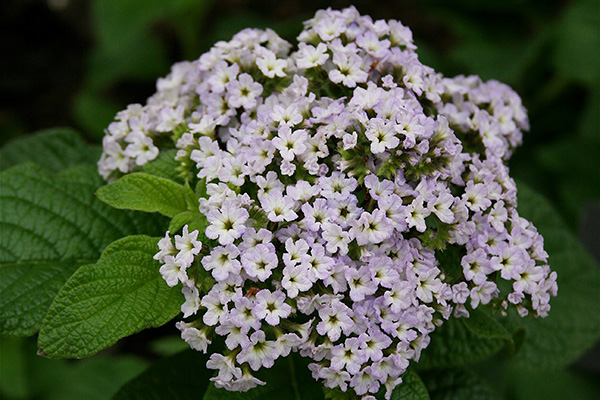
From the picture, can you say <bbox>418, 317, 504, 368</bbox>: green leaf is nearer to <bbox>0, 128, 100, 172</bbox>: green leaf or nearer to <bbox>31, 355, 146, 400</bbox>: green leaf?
<bbox>0, 128, 100, 172</bbox>: green leaf

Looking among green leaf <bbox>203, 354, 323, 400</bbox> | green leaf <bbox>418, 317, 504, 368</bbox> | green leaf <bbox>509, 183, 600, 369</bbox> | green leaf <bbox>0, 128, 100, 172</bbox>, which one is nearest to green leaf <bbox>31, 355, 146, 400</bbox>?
green leaf <bbox>0, 128, 100, 172</bbox>

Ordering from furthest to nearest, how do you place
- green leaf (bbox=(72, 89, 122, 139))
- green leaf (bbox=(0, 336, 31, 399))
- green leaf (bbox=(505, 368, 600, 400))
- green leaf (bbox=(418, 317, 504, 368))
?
green leaf (bbox=(72, 89, 122, 139)) → green leaf (bbox=(505, 368, 600, 400)) → green leaf (bbox=(0, 336, 31, 399)) → green leaf (bbox=(418, 317, 504, 368))

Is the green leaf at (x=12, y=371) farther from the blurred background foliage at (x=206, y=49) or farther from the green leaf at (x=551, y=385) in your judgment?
the green leaf at (x=551, y=385)

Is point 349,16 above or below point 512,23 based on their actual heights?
below

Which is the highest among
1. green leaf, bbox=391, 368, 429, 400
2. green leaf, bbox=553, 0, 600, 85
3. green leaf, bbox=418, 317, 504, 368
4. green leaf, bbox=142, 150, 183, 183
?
green leaf, bbox=553, 0, 600, 85

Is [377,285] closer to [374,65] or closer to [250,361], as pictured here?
[250,361]

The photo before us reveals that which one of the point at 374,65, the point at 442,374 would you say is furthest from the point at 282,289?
the point at 442,374

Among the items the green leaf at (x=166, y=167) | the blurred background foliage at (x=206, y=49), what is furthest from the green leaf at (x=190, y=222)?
the blurred background foliage at (x=206, y=49)
